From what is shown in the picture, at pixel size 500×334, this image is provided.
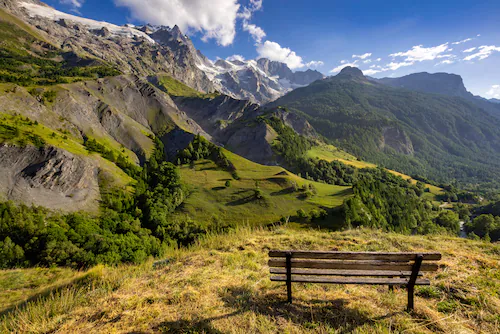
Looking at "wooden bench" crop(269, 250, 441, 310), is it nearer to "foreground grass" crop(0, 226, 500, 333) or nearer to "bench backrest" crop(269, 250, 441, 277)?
"bench backrest" crop(269, 250, 441, 277)

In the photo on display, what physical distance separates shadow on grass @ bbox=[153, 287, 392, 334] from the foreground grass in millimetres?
29

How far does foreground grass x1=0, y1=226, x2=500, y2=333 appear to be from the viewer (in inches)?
247

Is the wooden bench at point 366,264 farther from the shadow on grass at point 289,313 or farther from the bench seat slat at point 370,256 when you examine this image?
the shadow on grass at point 289,313

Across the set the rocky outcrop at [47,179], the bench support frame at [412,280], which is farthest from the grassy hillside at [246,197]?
the bench support frame at [412,280]

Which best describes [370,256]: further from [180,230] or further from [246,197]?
[246,197]

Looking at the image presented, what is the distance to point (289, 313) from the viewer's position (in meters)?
6.79

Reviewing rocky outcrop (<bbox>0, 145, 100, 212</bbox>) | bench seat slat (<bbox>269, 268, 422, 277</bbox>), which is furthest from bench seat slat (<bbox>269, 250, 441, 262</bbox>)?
rocky outcrop (<bbox>0, 145, 100, 212</bbox>)

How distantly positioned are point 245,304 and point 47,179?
96667 millimetres

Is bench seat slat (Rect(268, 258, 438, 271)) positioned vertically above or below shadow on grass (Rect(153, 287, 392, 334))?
above

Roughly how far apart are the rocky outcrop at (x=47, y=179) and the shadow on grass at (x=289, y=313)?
88.6m

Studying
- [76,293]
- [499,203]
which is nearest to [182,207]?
[76,293]

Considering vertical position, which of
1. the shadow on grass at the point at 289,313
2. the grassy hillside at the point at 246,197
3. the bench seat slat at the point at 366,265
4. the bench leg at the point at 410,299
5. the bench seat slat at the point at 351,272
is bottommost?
the grassy hillside at the point at 246,197

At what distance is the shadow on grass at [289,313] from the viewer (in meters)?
6.23

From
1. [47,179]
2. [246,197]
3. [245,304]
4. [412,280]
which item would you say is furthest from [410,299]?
[47,179]
